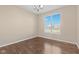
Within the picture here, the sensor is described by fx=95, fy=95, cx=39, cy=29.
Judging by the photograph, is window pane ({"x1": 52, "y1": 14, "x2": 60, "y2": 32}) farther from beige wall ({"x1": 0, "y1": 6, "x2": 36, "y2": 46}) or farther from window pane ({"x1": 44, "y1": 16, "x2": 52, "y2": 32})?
Answer: beige wall ({"x1": 0, "y1": 6, "x2": 36, "y2": 46})

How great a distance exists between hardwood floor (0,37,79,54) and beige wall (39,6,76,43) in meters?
0.09

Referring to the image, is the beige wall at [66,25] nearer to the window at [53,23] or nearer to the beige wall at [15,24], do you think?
the window at [53,23]

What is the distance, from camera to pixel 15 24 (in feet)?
4.85

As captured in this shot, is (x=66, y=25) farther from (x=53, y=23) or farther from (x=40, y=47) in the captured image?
(x=40, y=47)

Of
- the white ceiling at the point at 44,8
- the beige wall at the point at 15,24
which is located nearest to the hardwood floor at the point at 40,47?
the beige wall at the point at 15,24

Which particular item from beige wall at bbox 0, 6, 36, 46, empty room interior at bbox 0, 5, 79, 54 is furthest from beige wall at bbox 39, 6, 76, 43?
beige wall at bbox 0, 6, 36, 46

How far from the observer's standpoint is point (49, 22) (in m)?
1.56

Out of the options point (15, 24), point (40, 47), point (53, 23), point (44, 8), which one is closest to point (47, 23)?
point (53, 23)

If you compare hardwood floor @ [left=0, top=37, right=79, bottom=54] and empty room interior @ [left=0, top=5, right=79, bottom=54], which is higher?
empty room interior @ [left=0, top=5, right=79, bottom=54]

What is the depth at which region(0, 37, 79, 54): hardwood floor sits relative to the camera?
1447mm

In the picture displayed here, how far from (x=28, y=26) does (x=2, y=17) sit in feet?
1.37

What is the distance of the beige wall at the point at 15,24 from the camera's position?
4.64 ft
